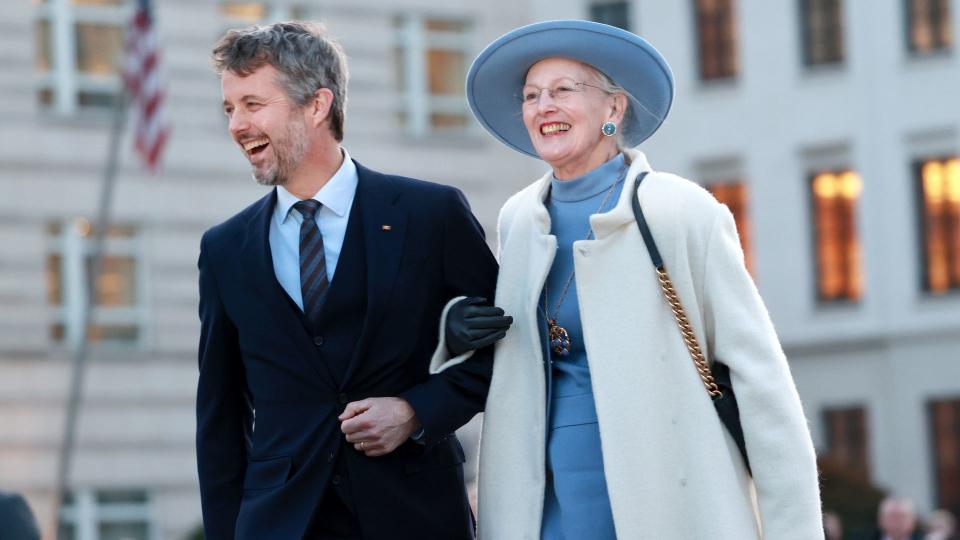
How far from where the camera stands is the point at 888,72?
3491 cm

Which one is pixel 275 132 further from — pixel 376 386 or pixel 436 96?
pixel 436 96

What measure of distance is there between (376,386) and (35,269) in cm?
2460

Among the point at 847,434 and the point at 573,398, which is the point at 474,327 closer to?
the point at 573,398

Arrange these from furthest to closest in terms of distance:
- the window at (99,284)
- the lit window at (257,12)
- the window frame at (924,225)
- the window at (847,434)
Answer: the window at (847,434)
the window frame at (924,225)
the lit window at (257,12)
the window at (99,284)

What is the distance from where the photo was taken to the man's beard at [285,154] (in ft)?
21.1

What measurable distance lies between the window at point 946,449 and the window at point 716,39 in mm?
6210

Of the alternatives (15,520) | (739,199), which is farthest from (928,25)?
(15,520)

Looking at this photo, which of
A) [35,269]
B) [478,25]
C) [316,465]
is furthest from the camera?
[478,25]

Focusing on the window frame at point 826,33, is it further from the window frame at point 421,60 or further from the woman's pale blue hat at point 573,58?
the woman's pale blue hat at point 573,58

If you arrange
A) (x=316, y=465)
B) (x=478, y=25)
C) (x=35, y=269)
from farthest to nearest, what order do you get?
(x=478, y=25) < (x=35, y=269) < (x=316, y=465)

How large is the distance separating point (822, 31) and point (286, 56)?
29.9m

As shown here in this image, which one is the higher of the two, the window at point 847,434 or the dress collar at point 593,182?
the dress collar at point 593,182

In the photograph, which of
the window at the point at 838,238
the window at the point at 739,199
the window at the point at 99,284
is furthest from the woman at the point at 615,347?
the window at the point at 739,199

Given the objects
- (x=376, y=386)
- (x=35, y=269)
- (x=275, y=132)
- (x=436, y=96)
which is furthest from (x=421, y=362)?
(x=436, y=96)
